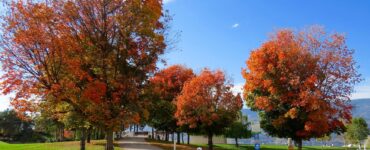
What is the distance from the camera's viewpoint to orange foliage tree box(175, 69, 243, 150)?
1330 inches

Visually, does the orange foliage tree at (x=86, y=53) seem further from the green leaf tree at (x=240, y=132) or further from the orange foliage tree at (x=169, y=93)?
the green leaf tree at (x=240, y=132)

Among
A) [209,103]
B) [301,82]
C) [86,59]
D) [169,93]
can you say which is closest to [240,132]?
[169,93]

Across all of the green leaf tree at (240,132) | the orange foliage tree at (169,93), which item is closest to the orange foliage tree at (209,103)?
the orange foliage tree at (169,93)

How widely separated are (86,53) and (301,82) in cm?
1417

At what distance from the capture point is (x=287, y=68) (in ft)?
78.3

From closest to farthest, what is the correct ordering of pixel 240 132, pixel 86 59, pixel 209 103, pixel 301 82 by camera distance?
pixel 86 59
pixel 301 82
pixel 209 103
pixel 240 132

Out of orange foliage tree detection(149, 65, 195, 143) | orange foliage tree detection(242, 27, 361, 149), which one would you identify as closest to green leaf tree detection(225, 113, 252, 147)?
orange foliage tree detection(149, 65, 195, 143)

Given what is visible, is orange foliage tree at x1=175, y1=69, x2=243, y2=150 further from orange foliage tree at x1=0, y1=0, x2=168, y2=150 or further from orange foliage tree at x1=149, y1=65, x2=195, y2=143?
orange foliage tree at x1=0, y1=0, x2=168, y2=150

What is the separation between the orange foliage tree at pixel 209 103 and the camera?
33.8 m

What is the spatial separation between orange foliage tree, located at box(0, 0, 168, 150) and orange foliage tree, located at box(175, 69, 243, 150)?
17689 millimetres

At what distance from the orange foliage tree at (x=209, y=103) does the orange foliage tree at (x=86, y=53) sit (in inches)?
696

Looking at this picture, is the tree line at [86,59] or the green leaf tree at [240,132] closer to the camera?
the tree line at [86,59]

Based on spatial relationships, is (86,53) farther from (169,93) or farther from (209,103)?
(169,93)

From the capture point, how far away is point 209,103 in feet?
112
